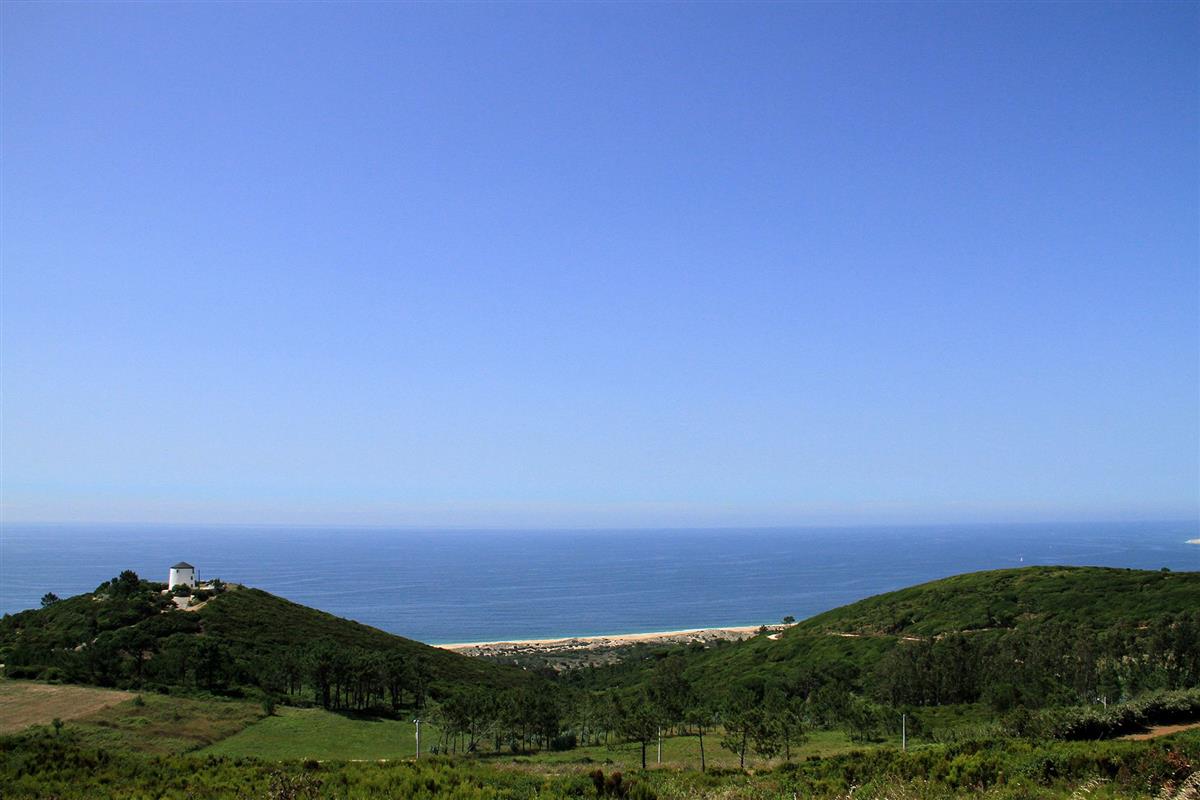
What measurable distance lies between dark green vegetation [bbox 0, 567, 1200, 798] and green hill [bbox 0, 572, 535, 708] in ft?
0.70

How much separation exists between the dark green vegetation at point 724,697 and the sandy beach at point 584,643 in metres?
21.0

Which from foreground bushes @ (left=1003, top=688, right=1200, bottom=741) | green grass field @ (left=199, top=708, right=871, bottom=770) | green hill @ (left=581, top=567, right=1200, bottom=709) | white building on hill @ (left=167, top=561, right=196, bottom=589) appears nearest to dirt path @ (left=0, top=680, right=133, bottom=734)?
green grass field @ (left=199, top=708, right=871, bottom=770)

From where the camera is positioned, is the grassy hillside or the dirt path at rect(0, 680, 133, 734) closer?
the dirt path at rect(0, 680, 133, 734)

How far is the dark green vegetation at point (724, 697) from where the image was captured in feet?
60.5

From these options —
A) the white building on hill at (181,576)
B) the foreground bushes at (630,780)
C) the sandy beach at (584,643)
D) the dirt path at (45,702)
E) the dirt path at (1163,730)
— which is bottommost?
the sandy beach at (584,643)

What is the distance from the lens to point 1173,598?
58.4 meters

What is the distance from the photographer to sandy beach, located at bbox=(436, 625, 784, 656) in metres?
102

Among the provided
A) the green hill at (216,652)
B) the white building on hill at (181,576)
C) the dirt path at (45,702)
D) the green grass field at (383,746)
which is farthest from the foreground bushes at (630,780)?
the white building on hill at (181,576)

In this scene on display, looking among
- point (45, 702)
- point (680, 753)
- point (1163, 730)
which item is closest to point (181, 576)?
point (45, 702)

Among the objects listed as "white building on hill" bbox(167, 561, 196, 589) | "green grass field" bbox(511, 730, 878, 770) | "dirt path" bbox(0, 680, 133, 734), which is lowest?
"green grass field" bbox(511, 730, 878, 770)

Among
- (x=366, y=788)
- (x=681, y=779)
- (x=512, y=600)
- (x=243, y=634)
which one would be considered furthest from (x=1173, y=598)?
(x=512, y=600)

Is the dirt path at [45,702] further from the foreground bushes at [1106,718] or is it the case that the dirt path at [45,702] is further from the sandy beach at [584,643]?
the sandy beach at [584,643]

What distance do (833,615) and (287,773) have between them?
70007mm

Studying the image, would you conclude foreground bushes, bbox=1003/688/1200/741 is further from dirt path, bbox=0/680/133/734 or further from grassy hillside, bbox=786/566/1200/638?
dirt path, bbox=0/680/133/734
